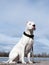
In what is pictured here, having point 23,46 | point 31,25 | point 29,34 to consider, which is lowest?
point 23,46

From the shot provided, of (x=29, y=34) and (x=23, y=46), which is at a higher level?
(x=29, y=34)

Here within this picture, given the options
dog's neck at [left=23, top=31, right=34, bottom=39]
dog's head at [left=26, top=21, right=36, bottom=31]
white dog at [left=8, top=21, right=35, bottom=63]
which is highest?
dog's head at [left=26, top=21, right=36, bottom=31]

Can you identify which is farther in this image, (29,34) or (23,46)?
(29,34)

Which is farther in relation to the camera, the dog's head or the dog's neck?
the dog's neck

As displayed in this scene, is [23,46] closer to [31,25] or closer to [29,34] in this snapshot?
[29,34]

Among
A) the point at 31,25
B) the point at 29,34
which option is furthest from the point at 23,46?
the point at 31,25

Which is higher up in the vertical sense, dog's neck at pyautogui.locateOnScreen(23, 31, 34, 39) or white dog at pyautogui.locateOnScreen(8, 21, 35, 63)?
dog's neck at pyautogui.locateOnScreen(23, 31, 34, 39)

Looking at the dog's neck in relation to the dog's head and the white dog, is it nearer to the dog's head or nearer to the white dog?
the white dog

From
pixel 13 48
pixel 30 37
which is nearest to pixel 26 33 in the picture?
pixel 30 37

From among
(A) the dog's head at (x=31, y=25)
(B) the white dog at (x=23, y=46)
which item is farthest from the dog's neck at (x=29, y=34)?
(A) the dog's head at (x=31, y=25)

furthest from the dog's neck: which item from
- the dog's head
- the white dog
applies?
the dog's head

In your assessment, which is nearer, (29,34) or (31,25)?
(31,25)

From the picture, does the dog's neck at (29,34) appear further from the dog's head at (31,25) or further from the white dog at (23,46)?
the dog's head at (31,25)

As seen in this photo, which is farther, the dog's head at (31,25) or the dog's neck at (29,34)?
the dog's neck at (29,34)
